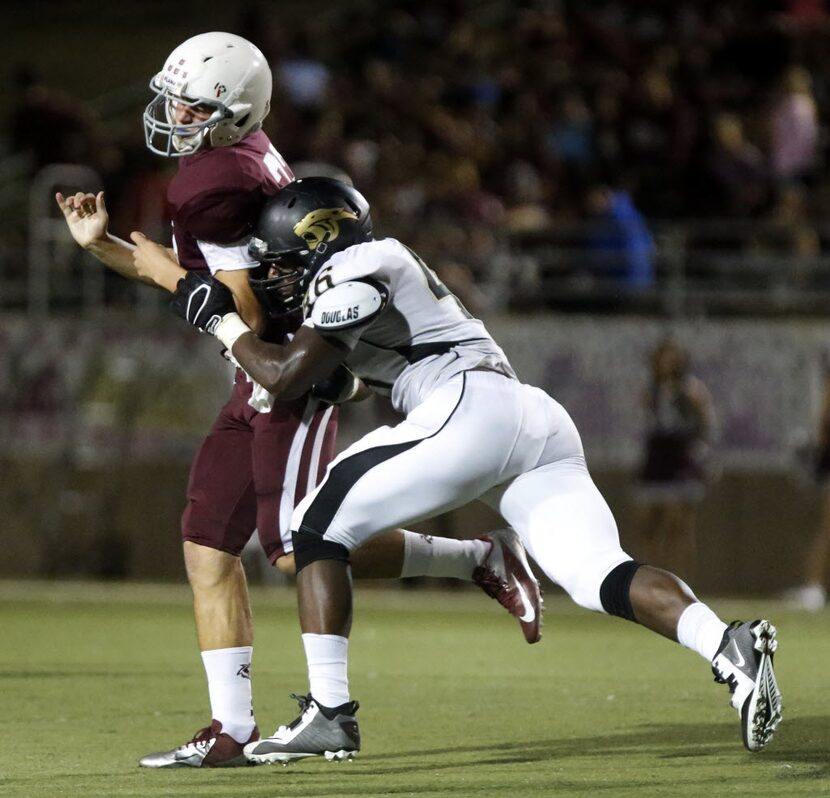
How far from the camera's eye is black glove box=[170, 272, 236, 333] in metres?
5.37

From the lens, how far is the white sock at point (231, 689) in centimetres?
557

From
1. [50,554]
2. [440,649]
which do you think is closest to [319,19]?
[50,554]

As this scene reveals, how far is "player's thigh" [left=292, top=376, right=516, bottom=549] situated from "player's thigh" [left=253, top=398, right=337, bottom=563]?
1.12 ft

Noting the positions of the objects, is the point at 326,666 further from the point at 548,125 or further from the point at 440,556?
the point at 548,125

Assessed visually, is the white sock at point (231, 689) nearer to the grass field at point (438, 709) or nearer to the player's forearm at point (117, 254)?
the grass field at point (438, 709)

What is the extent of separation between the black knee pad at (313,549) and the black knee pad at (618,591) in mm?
771

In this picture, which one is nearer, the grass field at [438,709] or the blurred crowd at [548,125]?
the grass field at [438,709]

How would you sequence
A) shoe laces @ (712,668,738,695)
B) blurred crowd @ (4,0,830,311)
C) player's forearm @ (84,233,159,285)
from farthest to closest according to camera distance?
blurred crowd @ (4,0,830,311) → player's forearm @ (84,233,159,285) → shoe laces @ (712,668,738,695)

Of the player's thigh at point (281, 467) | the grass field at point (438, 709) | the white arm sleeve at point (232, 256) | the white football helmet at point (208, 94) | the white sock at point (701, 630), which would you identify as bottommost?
the grass field at point (438, 709)

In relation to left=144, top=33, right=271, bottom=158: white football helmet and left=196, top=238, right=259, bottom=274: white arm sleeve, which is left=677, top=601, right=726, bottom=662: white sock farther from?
left=144, top=33, right=271, bottom=158: white football helmet

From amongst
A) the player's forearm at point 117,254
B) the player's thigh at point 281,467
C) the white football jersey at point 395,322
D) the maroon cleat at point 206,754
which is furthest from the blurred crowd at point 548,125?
the maroon cleat at point 206,754

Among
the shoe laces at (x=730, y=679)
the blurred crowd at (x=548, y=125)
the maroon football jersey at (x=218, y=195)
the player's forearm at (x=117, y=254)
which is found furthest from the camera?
the blurred crowd at (x=548, y=125)

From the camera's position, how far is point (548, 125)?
1533 centimetres

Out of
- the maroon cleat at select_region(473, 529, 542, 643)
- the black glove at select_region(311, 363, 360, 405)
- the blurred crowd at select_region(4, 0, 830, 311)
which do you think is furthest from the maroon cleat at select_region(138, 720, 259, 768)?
the blurred crowd at select_region(4, 0, 830, 311)
